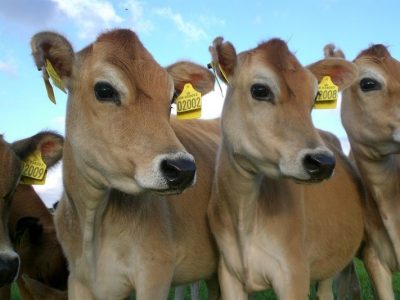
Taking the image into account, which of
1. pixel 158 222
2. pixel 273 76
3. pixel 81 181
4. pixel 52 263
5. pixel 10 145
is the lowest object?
pixel 52 263

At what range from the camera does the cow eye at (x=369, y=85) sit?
264 inches

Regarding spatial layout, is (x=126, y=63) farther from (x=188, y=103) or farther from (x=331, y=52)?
(x=331, y=52)

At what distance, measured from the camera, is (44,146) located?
626cm

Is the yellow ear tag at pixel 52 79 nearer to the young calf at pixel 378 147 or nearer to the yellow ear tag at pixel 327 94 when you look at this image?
the yellow ear tag at pixel 327 94

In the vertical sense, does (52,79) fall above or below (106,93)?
above

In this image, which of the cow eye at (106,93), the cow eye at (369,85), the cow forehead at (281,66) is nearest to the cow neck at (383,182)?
the cow eye at (369,85)

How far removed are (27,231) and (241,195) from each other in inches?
105

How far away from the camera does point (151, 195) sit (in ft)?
17.5

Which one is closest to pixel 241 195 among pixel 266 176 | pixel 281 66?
pixel 266 176

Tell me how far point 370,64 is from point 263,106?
212 centimetres

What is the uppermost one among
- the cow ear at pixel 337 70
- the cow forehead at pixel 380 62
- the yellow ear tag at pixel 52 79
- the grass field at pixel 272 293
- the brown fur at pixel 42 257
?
the cow forehead at pixel 380 62

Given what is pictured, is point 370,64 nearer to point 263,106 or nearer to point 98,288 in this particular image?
point 263,106

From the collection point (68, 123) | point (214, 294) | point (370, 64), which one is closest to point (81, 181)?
point (68, 123)

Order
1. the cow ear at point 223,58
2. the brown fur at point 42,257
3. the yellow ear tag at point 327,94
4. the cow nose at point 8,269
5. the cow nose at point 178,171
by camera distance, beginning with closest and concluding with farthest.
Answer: the cow nose at point 178,171 < the cow nose at point 8,269 < the cow ear at point 223,58 < the yellow ear tag at point 327,94 < the brown fur at point 42,257
